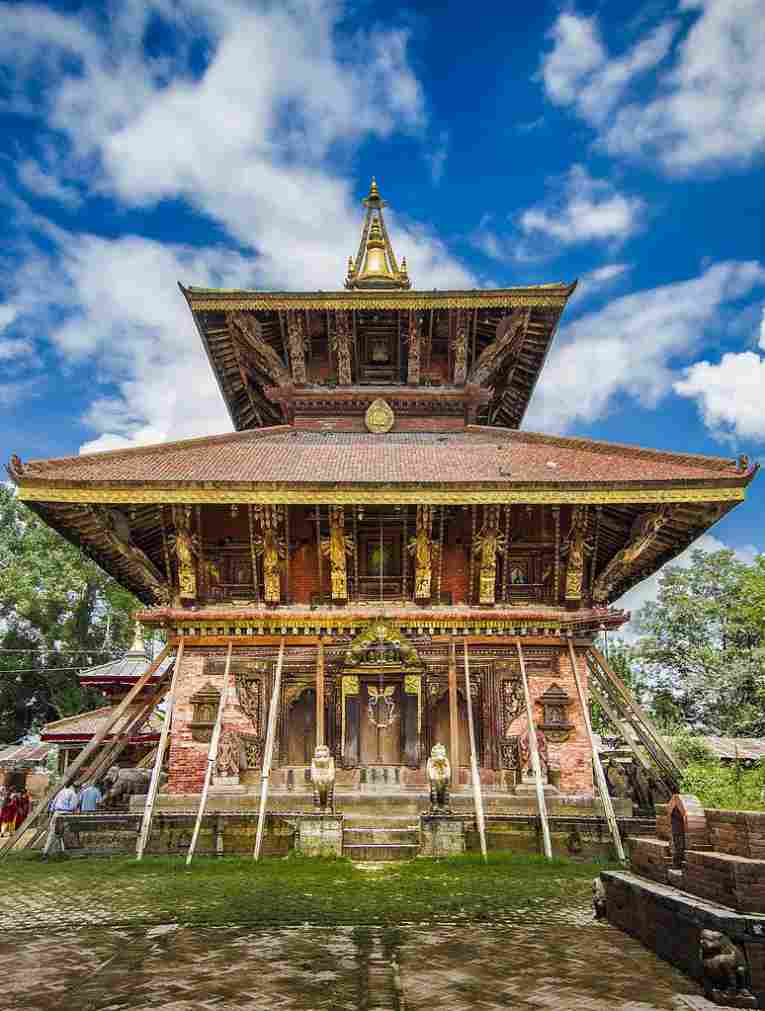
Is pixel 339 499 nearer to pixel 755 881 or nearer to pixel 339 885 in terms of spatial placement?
pixel 339 885

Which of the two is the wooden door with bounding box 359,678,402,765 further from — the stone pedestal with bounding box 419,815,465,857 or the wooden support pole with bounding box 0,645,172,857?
the wooden support pole with bounding box 0,645,172,857

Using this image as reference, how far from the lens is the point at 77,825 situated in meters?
12.9

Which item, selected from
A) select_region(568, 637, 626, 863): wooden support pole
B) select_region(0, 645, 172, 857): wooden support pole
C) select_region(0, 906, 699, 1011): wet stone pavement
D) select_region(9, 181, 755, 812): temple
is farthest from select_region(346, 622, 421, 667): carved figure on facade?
select_region(0, 906, 699, 1011): wet stone pavement

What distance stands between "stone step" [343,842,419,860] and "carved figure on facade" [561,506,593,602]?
245 inches

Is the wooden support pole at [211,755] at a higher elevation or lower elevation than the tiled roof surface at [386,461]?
lower

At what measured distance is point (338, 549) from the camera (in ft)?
51.9

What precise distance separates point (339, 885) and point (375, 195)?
2175 centimetres

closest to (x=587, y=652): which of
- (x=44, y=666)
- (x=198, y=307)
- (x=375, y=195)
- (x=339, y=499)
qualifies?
(x=339, y=499)

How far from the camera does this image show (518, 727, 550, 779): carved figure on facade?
1487 cm

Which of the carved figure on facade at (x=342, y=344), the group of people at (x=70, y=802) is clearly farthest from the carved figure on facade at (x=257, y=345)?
the group of people at (x=70, y=802)

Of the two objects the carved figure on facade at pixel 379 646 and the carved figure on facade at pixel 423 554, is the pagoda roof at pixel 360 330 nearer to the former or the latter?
the carved figure on facade at pixel 423 554

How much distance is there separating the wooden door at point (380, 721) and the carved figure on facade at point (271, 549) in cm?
276

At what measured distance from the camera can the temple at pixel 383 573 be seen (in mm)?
14586

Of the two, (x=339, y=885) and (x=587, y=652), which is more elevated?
(x=587, y=652)
